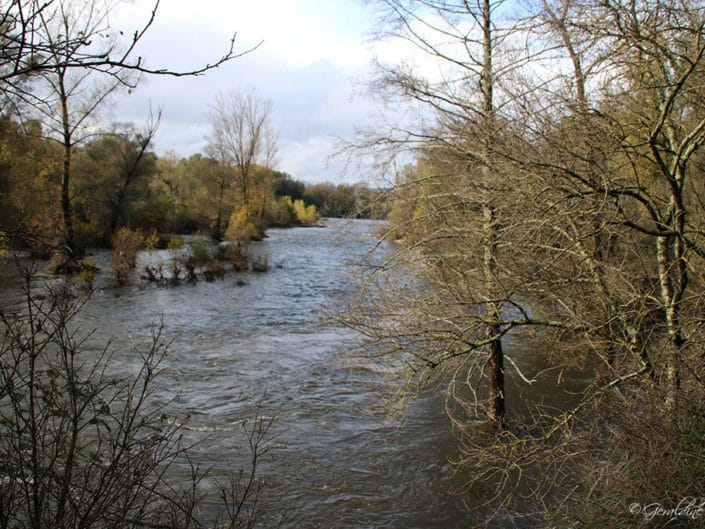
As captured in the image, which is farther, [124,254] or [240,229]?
[240,229]

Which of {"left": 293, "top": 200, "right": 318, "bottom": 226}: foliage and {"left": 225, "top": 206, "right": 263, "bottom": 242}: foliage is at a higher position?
{"left": 293, "top": 200, "right": 318, "bottom": 226}: foliage

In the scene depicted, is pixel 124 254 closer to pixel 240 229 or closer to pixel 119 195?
pixel 240 229

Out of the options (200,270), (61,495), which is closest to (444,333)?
(61,495)

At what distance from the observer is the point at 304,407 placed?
9117 millimetres

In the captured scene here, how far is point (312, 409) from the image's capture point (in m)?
9.06

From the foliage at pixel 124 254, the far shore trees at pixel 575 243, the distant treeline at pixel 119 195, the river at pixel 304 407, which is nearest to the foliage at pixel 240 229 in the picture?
the distant treeline at pixel 119 195

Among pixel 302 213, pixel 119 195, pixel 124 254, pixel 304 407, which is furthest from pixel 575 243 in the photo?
pixel 302 213

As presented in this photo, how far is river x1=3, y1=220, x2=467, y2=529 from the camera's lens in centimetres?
636

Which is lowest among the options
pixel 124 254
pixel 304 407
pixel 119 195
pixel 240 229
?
pixel 304 407

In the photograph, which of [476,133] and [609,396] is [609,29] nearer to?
[476,133]

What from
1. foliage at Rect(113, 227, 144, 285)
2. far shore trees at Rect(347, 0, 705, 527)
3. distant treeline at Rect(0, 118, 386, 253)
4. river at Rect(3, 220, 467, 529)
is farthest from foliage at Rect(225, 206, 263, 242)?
far shore trees at Rect(347, 0, 705, 527)

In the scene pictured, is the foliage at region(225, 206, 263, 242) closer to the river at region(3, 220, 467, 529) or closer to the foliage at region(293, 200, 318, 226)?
the river at region(3, 220, 467, 529)

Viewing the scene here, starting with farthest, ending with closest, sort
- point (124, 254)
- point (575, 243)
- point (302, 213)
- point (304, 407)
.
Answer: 1. point (302, 213)
2. point (124, 254)
3. point (304, 407)
4. point (575, 243)

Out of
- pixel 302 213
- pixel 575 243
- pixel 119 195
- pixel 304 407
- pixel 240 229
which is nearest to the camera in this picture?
pixel 575 243
